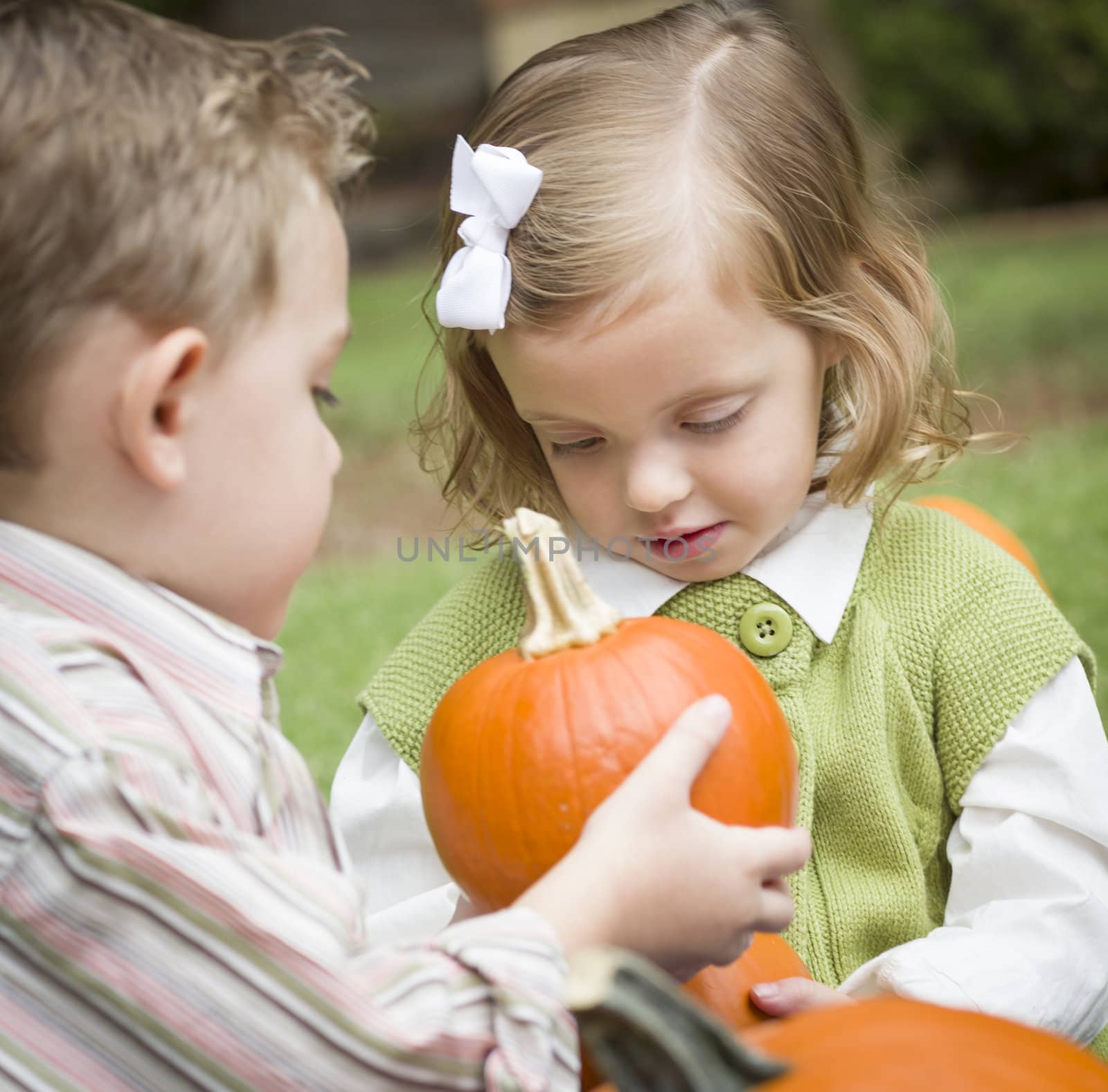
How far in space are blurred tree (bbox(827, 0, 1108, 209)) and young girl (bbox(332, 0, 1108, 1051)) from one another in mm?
10221

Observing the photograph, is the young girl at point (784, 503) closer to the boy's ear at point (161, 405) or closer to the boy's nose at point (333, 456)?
the boy's nose at point (333, 456)

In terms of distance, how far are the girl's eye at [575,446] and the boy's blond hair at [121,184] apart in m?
0.71

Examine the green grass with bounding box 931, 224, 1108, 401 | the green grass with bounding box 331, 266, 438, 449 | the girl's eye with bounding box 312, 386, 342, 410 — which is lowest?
the green grass with bounding box 331, 266, 438, 449

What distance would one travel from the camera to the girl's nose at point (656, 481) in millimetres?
1982

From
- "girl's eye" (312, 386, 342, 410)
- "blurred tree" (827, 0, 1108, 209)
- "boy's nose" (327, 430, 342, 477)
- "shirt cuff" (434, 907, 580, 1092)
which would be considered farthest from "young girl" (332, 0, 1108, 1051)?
"blurred tree" (827, 0, 1108, 209)

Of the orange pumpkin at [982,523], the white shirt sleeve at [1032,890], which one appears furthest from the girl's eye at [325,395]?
the orange pumpkin at [982,523]

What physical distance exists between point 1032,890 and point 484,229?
1232 mm

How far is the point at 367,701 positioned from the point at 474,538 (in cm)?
38

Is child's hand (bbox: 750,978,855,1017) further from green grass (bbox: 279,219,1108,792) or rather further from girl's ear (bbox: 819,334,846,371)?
green grass (bbox: 279,219,1108,792)

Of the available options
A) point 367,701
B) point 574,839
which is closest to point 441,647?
point 367,701

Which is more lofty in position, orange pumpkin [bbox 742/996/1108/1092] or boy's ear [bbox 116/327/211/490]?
boy's ear [bbox 116/327/211/490]

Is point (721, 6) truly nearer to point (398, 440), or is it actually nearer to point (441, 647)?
point (441, 647)

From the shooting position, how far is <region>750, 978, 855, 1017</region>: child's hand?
1.74m

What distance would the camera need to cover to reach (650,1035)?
106cm
